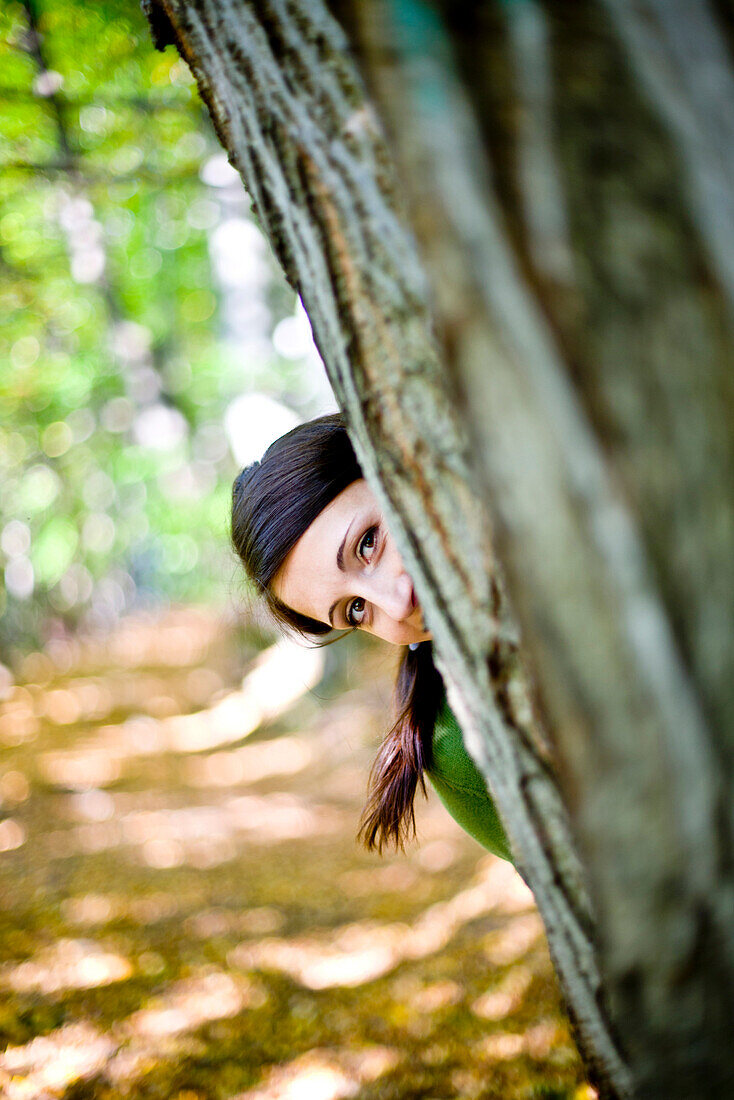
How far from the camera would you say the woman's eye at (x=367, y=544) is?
197 centimetres

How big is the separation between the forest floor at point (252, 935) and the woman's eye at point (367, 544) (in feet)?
6.68

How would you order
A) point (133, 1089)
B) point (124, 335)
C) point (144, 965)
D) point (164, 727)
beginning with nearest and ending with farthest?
point (133, 1089) → point (144, 965) → point (124, 335) → point (164, 727)

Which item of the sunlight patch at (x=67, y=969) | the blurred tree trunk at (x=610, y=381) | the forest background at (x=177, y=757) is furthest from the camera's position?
the sunlight patch at (x=67, y=969)

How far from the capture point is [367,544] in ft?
6.54

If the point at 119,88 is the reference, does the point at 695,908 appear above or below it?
below

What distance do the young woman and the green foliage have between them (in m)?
1.32

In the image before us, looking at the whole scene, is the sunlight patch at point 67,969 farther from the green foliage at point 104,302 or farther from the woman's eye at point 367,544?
the woman's eye at point 367,544

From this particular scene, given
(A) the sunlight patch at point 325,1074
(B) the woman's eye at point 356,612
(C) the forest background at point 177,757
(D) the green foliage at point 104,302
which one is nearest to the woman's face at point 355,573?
(B) the woman's eye at point 356,612

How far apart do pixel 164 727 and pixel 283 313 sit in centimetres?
531

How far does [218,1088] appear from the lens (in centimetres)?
239

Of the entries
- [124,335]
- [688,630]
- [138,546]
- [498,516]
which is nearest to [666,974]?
[688,630]

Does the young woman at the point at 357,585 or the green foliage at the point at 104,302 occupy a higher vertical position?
the green foliage at the point at 104,302

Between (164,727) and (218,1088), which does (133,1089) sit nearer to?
(218,1088)

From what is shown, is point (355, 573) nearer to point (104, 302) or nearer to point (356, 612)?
point (356, 612)
